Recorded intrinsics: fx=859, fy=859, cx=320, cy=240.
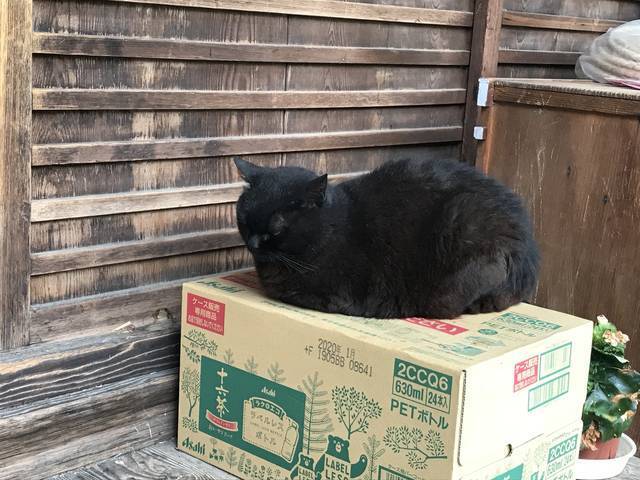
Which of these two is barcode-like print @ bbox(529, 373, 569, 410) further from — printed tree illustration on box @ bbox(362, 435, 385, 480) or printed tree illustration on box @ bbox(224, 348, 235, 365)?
printed tree illustration on box @ bbox(224, 348, 235, 365)

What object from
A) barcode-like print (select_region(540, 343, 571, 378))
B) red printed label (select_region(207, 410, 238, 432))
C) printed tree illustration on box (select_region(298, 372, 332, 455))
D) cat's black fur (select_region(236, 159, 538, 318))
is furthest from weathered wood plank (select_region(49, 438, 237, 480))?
barcode-like print (select_region(540, 343, 571, 378))

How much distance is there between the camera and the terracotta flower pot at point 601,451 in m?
2.79

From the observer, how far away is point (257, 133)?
9.67ft

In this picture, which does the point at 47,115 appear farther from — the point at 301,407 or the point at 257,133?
the point at 301,407

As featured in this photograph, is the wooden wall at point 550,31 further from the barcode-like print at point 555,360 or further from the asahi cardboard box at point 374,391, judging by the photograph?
the barcode-like print at point 555,360

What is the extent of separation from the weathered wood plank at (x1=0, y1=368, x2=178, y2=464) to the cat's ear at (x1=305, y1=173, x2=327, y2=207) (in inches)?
33.5

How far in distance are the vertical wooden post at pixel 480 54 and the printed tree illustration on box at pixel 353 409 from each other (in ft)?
5.30

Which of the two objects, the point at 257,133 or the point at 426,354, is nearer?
the point at 426,354

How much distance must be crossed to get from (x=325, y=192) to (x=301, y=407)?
2.00 feet

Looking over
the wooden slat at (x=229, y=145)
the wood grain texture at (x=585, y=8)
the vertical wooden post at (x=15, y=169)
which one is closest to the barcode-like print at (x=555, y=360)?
the wooden slat at (x=229, y=145)

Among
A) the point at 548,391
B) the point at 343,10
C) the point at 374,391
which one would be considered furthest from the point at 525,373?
the point at 343,10

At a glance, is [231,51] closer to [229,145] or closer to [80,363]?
[229,145]

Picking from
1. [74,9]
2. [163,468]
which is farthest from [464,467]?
[74,9]

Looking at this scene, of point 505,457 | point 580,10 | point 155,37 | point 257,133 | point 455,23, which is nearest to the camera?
point 505,457
